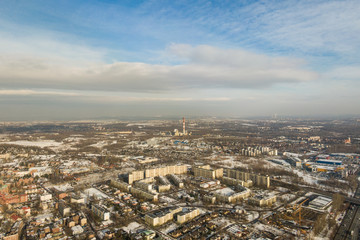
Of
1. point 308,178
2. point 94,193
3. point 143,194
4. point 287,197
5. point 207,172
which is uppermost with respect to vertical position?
point 207,172

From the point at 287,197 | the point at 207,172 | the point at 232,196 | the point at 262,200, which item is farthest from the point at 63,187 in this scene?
the point at 287,197

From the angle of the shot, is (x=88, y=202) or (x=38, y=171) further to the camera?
(x=38, y=171)

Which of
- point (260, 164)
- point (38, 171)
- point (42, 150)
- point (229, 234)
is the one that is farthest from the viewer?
point (42, 150)

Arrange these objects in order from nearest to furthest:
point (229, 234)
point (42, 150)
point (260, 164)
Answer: point (229, 234)
point (260, 164)
point (42, 150)

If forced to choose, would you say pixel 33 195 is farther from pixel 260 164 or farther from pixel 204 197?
pixel 260 164

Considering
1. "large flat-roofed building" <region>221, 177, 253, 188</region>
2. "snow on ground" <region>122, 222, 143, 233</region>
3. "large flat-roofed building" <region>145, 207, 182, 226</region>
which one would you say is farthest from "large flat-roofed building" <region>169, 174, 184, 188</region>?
"snow on ground" <region>122, 222, 143, 233</region>

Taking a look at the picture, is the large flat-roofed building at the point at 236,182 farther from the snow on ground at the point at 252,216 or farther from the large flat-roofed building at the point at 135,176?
the large flat-roofed building at the point at 135,176

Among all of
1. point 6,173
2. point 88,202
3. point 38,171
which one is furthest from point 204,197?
point 6,173

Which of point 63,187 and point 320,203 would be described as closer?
point 320,203

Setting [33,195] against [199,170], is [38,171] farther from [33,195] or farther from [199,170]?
[199,170]

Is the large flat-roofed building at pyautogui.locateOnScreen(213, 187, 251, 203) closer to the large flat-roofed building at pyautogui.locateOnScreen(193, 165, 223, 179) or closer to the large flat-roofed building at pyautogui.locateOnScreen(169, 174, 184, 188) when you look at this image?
the large flat-roofed building at pyautogui.locateOnScreen(169, 174, 184, 188)

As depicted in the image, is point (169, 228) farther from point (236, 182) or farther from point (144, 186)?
point (236, 182)
